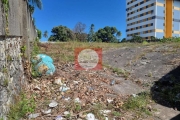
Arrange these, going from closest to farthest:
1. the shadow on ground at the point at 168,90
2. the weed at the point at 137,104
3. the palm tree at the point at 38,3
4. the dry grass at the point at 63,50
A: the weed at the point at 137,104 < the shadow on ground at the point at 168,90 < the dry grass at the point at 63,50 < the palm tree at the point at 38,3

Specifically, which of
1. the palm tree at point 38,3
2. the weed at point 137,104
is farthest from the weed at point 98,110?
the palm tree at point 38,3

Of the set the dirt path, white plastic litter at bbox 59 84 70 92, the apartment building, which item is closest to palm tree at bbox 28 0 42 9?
the dirt path

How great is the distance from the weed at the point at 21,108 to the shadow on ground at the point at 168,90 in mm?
2181

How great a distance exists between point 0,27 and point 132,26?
4549cm

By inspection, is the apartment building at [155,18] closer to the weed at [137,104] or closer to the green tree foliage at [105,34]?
the green tree foliage at [105,34]

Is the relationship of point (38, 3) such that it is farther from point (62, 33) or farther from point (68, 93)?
point (62, 33)

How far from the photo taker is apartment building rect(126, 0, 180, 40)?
122 ft

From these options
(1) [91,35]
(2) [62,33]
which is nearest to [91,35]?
(1) [91,35]

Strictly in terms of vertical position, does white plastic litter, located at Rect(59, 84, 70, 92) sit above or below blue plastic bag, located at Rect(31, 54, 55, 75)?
below

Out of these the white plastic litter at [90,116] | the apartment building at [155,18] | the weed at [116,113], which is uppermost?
the apartment building at [155,18]

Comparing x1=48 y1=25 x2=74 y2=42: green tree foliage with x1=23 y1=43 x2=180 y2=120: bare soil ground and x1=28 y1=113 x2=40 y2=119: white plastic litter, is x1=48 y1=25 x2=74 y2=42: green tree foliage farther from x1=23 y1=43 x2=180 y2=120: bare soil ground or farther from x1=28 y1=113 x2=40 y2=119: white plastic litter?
x1=28 y1=113 x2=40 y2=119: white plastic litter

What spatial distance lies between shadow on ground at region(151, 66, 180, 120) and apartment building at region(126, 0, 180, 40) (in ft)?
116

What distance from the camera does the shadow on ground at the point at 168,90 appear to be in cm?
302

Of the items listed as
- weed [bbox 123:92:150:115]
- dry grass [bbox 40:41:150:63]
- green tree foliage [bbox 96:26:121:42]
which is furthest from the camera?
green tree foliage [bbox 96:26:121:42]
